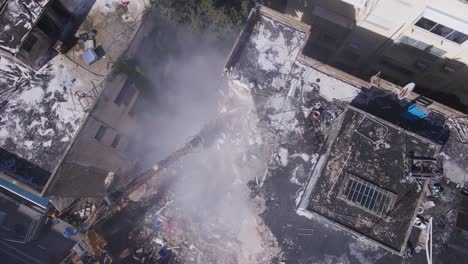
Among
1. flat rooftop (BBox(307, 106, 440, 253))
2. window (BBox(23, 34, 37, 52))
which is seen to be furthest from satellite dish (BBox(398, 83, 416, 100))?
window (BBox(23, 34, 37, 52))

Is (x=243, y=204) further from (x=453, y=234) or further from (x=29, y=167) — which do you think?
(x=29, y=167)

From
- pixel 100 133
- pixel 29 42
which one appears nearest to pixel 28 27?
pixel 29 42

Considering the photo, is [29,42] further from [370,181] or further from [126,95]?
[370,181]

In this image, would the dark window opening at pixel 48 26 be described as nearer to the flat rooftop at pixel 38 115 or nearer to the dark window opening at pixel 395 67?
the flat rooftop at pixel 38 115

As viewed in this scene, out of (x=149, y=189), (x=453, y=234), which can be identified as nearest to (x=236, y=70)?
(x=149, y=189)

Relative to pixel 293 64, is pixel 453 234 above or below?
below

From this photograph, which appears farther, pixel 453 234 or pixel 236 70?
pixel 236 70

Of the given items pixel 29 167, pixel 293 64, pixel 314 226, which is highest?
pixel 293 64

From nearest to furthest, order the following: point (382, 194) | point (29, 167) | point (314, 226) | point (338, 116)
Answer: point (382, 194), point (314, 226), point (338, 116), point (29, 167)
